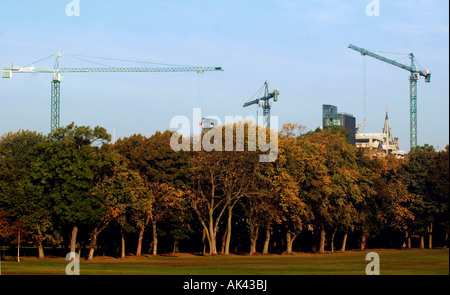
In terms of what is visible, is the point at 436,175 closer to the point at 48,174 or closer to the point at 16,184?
the point at 48,174

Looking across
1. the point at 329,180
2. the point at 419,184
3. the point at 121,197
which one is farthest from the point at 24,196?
the point at 419,184

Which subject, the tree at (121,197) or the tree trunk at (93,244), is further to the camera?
the tree at (121,197)

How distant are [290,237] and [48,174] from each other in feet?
140

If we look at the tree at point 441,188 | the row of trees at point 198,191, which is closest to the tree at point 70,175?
the row of trees at point 198,191

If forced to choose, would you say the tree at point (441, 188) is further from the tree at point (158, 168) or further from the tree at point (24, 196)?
the tree at point (24, 196)

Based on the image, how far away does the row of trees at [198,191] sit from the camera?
80062 millimetres

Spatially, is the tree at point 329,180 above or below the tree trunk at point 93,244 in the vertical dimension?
above

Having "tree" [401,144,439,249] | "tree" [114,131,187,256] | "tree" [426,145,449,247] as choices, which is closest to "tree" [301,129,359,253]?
"tree" [401,144,439,249]

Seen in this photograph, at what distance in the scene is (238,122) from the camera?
9031cm

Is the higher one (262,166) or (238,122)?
(238,122)

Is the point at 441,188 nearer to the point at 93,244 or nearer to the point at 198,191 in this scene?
the point at 198,191

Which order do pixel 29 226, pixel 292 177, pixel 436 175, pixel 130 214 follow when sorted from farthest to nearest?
pixel 292 177, pixel 130 214, pixel 29 226, pixel 436 175

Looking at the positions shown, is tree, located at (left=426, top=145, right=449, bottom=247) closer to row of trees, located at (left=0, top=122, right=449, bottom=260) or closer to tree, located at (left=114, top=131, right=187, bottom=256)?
row of trees, located at (left=0, top=122, right=449, bottom=260)
